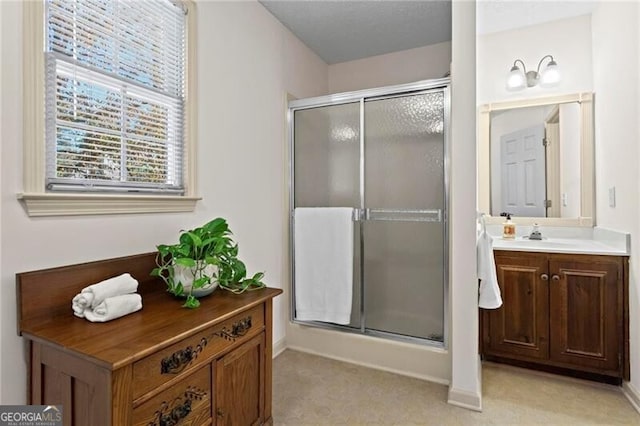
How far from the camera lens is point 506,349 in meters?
2.37

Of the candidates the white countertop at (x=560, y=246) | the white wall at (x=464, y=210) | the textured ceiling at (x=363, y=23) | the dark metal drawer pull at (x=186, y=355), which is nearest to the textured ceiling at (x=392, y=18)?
the textured ceiling at (x=363, y=23)

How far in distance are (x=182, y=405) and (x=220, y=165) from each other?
1329 millimetres

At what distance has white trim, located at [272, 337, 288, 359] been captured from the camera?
258 centimetres

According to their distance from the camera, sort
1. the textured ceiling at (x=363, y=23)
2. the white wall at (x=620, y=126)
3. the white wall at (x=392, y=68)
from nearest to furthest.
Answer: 1. the white wall at (x=620, y=126)
2. the textured ceiling at (x=363, y=23)
3. the white wall at (x=392, y=68)

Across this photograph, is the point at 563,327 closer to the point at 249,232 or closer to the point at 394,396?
the point at 394,396

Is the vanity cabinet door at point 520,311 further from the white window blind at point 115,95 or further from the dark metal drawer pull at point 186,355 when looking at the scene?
the white window blind at point 115,95

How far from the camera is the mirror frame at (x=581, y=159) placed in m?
2.58

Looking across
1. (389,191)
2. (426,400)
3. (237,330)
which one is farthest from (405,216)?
(237,330)

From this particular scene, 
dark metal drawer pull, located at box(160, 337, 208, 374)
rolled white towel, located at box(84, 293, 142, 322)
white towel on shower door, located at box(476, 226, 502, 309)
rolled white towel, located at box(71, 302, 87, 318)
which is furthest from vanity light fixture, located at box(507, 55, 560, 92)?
rolled white towel, located at box(71, 302, 87, 318)

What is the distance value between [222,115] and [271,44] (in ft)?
2.82

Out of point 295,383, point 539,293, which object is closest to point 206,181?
point 295,383

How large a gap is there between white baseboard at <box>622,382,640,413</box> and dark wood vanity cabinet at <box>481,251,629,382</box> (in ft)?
Result: 0.18

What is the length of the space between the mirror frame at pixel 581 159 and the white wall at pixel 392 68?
589 mm

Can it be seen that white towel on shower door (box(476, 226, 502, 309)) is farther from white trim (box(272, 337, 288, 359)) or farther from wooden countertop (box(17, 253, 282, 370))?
white trim (box(272, 337, 288, 359))
